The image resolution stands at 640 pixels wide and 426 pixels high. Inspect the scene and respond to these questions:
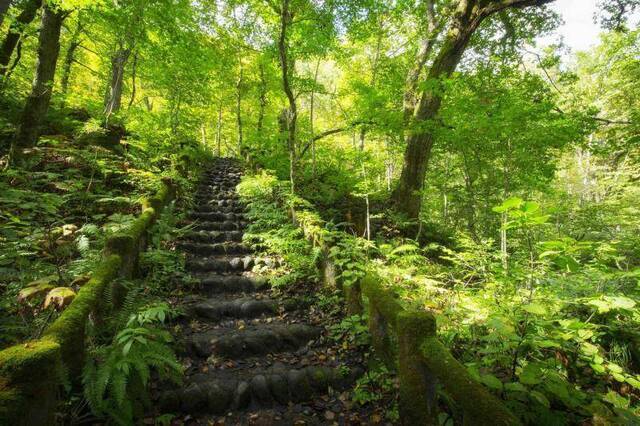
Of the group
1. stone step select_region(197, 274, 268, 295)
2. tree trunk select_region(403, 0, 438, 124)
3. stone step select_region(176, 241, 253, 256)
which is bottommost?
stone step select_region(197, 274, 268, 295)

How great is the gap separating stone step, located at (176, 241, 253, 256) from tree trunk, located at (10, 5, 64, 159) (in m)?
3.97

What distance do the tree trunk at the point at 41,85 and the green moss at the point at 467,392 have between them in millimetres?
8603

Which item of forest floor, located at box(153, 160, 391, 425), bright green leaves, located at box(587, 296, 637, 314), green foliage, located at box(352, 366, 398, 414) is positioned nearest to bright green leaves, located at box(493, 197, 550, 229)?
bright green leaves, located at box(587, 296, 637, 314)

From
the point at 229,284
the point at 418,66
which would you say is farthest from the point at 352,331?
the point at 418,66

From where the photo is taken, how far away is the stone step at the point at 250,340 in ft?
13.0

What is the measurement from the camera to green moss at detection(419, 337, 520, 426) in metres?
1.77

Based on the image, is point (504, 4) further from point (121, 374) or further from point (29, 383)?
point (29, 383)

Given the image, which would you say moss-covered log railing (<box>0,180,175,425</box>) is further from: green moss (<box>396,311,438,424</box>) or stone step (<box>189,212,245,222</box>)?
stone step (<box>189,212,245,222</box>)

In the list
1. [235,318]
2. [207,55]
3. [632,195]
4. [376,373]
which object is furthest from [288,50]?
[632,195]

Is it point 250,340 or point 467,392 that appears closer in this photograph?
point 467,392

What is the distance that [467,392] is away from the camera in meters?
1.96

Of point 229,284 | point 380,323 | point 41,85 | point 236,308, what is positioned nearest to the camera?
point 380,323

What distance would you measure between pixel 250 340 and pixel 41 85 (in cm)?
709

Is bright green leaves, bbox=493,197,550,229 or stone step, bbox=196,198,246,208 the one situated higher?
stone step, bbox=196,198,246,208
